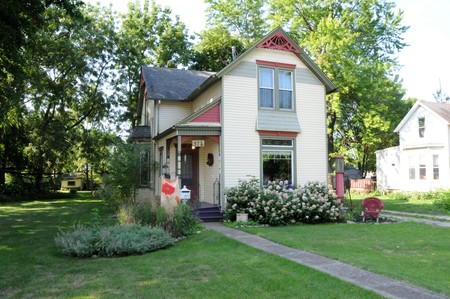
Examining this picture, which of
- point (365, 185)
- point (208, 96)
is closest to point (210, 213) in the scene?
point (208, 96)

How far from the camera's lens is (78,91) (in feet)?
93.5

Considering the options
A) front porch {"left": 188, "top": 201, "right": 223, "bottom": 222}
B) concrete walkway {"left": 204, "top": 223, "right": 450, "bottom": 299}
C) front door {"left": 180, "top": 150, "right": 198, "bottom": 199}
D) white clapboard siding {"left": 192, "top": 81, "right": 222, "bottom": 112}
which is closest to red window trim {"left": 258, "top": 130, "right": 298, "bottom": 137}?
white clapboard siding {"left": 192, "top": 81, "right": 222, "bottom": 112}

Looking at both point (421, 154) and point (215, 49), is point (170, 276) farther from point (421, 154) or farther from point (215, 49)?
point (215, 49)

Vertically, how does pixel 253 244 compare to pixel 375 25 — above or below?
below

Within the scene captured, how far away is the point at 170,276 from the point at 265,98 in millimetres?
10330

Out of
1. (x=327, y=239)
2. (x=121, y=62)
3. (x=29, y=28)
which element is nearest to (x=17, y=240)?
(x=29, y=28)

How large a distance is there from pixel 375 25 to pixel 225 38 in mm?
12852

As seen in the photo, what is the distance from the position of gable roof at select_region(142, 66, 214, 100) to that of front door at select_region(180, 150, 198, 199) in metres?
3.11

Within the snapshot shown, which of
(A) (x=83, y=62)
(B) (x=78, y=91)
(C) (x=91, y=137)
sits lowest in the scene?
(C) (x=91, y=137)

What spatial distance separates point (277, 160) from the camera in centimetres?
1510

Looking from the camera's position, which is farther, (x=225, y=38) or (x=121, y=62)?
(x=225, y=38)

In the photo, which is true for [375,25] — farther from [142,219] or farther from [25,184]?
[25,184]

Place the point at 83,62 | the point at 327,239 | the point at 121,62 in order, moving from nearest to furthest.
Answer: the point at 327,239 < the point at 83,62 < the point at 121,62

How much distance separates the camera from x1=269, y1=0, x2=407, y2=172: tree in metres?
24.6
